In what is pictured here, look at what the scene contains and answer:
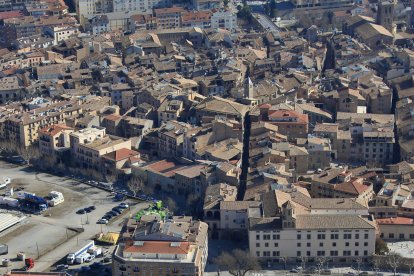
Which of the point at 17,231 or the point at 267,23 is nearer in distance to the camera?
the point at 17,231

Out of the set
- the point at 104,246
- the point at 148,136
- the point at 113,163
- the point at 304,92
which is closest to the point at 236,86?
the point at 304,92

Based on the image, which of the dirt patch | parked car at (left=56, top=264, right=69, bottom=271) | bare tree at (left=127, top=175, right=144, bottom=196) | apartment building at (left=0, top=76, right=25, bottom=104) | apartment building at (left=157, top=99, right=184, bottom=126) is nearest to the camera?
parked car at (left=56, top=264, right=69, bottom=271)

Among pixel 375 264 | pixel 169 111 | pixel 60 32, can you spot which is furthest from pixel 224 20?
pixel 375 264

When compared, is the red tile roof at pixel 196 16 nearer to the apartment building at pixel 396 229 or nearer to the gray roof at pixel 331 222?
the apartment building at pixel 396 229

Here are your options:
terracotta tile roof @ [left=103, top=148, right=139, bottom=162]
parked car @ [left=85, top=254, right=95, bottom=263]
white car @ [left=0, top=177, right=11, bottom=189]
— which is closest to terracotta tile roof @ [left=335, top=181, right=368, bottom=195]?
parked car @ [left=85, top=254, right=95, bottom=263]

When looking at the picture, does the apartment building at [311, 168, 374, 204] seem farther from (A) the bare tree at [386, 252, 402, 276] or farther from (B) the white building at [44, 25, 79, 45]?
(B) the white building at [44, 25, 79, 45]

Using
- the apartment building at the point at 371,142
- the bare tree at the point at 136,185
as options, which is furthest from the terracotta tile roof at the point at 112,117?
the apartment building at the point at 371,142

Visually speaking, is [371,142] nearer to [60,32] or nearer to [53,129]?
[53,129]
